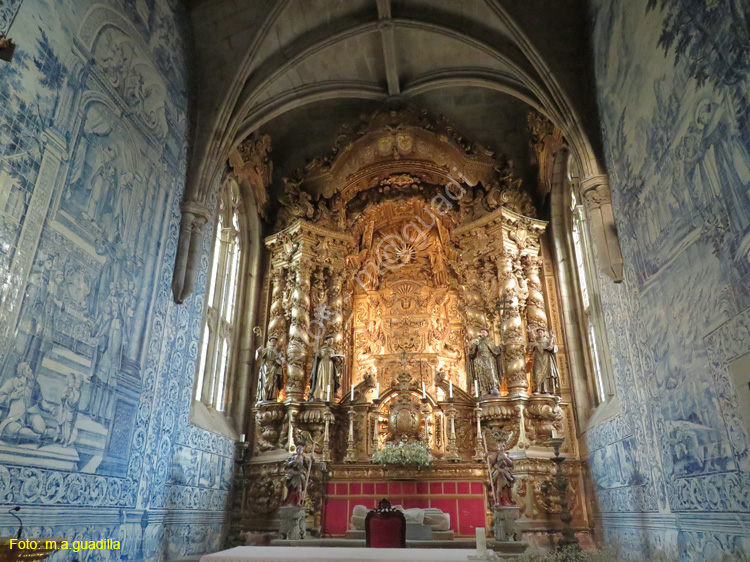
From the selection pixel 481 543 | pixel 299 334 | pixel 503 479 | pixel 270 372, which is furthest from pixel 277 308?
pixel 481 543

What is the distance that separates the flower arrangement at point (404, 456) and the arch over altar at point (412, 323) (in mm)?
234

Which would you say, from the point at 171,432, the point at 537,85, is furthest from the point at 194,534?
the point at 537,85

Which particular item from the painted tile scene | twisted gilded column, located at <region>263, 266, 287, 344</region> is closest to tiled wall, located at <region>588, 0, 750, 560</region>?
the painted tile scene

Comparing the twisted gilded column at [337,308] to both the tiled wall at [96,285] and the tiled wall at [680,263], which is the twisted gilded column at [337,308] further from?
the tiled wall at [680,263]

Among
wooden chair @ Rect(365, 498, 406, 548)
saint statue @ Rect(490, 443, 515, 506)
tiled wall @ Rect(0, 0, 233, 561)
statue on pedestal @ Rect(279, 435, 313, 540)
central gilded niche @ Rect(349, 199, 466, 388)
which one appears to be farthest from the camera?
central gilded niche @ Rect(349, 199, 466, 388)

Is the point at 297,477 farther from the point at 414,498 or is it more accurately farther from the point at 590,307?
the point at 590,307

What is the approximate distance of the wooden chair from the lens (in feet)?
19.9

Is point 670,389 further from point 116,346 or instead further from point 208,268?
point 208,268

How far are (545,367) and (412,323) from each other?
4.13 m

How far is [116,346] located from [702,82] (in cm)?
791

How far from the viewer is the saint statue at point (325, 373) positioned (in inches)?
496

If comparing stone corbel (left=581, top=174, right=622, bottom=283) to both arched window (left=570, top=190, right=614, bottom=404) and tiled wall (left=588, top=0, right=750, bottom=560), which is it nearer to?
tiled wall (left=588, top=0, right=750, bottom=560)

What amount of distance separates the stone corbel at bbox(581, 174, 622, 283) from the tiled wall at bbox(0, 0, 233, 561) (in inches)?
286

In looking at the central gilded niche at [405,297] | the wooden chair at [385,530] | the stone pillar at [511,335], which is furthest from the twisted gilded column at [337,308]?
the wooden chair at [385,530]
